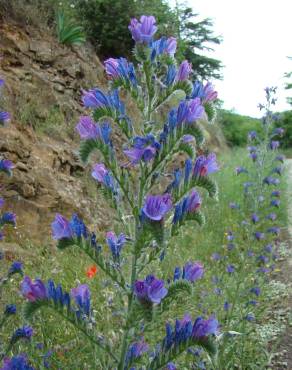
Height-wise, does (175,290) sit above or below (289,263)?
above

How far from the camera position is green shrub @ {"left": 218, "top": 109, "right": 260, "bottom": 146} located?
76.8 feet

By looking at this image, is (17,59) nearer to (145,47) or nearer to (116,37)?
(116,37)

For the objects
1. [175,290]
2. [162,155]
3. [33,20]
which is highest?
[33,20]

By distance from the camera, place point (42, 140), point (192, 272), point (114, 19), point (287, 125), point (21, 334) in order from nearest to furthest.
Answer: point (192, 272) < point (21, 334) < point (42, 140) < point (114, 19) < point (287, 125)

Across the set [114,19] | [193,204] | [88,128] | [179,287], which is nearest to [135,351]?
[179,287]

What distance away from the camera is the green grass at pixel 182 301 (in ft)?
10.3

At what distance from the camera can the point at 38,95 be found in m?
6.97

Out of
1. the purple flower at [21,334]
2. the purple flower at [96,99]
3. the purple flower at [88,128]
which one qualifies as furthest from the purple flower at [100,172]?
the purple flower at [21,334]

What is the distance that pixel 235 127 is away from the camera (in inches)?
970

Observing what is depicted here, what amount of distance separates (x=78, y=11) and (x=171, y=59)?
330 inches

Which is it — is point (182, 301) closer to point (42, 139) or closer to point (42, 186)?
point (42, 186)

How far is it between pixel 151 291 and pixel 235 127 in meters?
23.9

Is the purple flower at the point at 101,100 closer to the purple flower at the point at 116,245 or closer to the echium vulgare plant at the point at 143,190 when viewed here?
the echium vulgare plant at the point at 143,190

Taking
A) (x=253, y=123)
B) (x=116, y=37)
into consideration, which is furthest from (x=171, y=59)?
(x=253, y=123)
